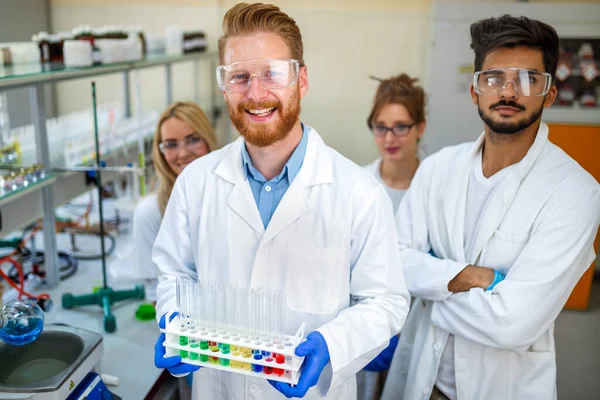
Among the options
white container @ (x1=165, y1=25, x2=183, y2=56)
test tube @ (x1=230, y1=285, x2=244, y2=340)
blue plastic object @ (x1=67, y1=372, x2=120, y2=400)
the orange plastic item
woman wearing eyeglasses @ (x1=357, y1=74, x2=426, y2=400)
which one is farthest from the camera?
white container @ (x1=165, y1=25, x2=183, y2=56)

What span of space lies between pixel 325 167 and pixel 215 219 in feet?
1.06

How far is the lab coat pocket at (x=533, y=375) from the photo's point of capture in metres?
1.48

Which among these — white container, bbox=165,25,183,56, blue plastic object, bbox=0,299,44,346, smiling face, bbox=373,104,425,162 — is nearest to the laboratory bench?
blue plastic object, bbox=0,299,44,346

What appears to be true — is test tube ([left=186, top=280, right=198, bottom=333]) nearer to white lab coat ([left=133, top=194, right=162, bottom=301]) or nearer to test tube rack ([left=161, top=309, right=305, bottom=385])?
test tube rack ([left=161, top=309, right=305, bottom=385])

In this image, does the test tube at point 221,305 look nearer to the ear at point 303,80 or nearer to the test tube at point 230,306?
the test tube at point 230,306

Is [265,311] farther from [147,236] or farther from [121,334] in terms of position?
[147,236]

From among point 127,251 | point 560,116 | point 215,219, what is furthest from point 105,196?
point 560,116

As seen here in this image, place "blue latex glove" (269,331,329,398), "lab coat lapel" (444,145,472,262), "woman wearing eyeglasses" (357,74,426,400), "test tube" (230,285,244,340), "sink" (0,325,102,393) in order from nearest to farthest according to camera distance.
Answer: "blue latex glove" (269,331,329,398) → "test tube" (230,285,244,340) → "sink" (0,325,102,393) → "lab coat lapel" (444,145,472,262) → "woman wearing eyeglasses" (357,74,426,400)

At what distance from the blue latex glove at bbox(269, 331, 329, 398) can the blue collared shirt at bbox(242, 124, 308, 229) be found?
368mm

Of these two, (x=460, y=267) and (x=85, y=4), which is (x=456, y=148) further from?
(x=85, y=4)

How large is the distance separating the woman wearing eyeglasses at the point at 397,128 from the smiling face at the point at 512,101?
768mm

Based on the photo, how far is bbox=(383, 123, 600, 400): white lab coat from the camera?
1402 millimetres

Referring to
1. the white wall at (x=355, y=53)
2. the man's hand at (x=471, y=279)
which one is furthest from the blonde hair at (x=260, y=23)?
the white wall at (x=355, y=53)


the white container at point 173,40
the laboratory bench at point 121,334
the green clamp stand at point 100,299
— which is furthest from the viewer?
the white container at point 173,40
